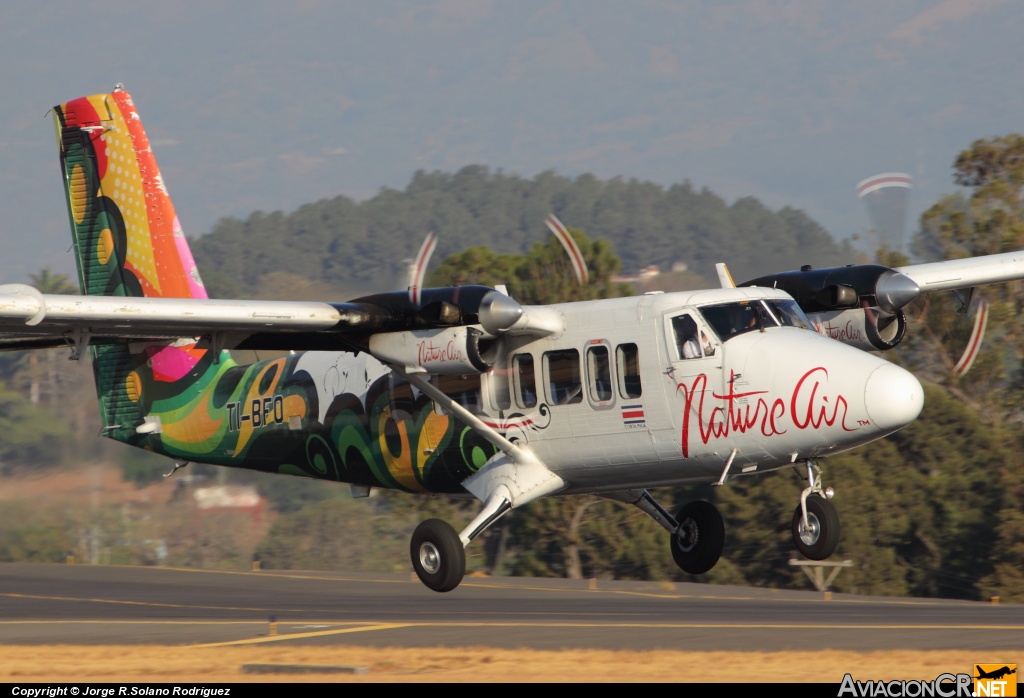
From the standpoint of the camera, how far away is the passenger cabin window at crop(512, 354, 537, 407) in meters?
16.1

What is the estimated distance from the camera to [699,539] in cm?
1745

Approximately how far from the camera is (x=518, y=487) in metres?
16.4

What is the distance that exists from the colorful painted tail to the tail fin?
0.01m

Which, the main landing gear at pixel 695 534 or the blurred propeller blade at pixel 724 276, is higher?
the blurred propeller blade at pixel 724 276

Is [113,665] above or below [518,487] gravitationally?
below

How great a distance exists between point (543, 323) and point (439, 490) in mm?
2911

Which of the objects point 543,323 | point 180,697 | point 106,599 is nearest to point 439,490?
point 543,323

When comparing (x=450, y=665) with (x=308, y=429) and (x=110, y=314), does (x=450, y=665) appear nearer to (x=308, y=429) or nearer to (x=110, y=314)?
(x=308, y=429)

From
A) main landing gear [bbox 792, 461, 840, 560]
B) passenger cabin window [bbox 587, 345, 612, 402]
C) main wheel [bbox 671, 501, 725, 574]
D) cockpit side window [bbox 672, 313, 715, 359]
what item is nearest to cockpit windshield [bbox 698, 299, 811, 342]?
cockpit side window [bbox 672, 313, 715, 359]

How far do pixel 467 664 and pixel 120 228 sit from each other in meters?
8.85

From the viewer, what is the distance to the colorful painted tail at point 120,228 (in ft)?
66.9

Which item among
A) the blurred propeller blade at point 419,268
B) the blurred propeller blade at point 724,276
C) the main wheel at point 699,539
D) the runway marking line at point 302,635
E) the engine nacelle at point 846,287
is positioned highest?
the blurred propeller blade at point 419,268

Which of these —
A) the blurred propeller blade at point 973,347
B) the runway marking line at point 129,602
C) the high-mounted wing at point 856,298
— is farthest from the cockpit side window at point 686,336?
the runway marking line at point 129,602

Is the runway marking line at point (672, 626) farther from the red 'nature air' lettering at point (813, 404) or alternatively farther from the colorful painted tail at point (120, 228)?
the red 'nature air' lettering at point (813, 404)
